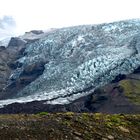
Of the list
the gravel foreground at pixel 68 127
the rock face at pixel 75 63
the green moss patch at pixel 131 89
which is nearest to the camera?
the gravel foreground at pixel 68 127

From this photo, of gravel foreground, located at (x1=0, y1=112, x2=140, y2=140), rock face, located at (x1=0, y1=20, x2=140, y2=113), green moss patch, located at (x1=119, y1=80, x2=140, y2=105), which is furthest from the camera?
rock face, located at (x1=0, y1=20, x2=140, y2=113)

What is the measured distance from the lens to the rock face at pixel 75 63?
129625 millimetres

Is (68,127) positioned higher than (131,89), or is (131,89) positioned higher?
(68,127)

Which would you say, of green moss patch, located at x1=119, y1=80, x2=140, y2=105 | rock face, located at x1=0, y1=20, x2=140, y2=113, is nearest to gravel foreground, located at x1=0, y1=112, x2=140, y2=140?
green moss patch, located at x1=119, y1=80, x2=140, y2=105

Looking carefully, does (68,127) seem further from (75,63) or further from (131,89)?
(75,63)

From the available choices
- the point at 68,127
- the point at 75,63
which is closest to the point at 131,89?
the point at 75,63

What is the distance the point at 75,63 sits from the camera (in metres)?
145

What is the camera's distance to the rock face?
425 feet

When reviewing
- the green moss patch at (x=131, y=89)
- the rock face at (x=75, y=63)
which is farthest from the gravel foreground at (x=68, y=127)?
the rock face at (x=75, y=63)

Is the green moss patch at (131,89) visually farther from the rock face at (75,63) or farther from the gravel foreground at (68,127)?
the gravel foreground at (68,127)

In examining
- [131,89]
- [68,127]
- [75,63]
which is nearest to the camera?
[68,127]

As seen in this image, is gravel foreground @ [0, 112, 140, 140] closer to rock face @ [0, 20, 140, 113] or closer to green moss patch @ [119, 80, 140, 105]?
green moss patch @ [119, 80, 140, 105]

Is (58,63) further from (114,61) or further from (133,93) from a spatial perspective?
(133,93)

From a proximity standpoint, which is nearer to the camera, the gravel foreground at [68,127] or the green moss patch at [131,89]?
the gravel foreground at [68,127]
